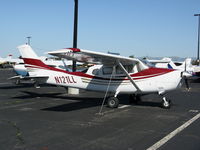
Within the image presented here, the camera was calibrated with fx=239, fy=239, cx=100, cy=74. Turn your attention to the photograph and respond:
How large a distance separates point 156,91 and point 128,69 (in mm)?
1610

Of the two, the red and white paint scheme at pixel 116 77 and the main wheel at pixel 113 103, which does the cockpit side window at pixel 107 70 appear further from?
the main wheel at pixel 113 103

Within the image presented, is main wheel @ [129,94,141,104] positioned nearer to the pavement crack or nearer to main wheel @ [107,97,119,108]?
main wheel @ [107,97,119,108]

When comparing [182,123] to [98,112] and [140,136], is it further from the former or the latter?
[98,112]

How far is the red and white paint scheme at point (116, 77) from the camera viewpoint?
10.1m

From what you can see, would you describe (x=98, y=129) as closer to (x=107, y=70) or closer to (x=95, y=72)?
(x=107, y=70)

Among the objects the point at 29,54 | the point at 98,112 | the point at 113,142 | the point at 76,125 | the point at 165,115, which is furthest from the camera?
the point at 29,54

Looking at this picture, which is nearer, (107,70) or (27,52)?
(107,70)

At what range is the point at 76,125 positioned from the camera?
7.32m

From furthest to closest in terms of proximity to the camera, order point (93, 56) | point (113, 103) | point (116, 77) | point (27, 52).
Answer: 1. point (27, 52)
2. point (116, 77)
3. point (113, 103)
4. point (93, 56)

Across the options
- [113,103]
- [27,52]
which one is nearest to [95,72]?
[113,103]

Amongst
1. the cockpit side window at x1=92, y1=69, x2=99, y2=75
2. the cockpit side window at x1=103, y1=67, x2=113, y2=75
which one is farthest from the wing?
the cockpit side window at x1=92, y1=69, x2=99, y2=75

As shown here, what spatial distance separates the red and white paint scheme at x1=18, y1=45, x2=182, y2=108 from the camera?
1011cm

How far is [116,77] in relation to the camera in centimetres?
1102

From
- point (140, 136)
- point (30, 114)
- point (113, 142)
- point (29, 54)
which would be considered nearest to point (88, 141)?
point (113, 142)
